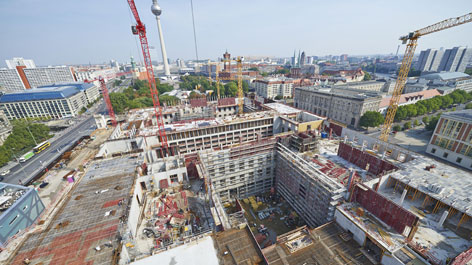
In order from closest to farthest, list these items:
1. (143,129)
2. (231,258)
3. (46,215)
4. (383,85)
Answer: (231,258)
(46,215)
(143,129)
(383,85)

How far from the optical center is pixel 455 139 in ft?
227

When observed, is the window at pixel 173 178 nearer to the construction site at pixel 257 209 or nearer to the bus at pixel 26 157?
the construction site at pixel 257 209

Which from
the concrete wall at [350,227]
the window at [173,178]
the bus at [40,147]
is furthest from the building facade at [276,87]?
the bus at [40,147]

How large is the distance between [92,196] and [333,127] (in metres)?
79.5

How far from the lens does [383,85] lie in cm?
17000

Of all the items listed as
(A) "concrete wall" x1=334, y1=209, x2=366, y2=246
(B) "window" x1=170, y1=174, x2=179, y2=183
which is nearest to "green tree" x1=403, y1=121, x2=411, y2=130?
(A) "concrete wall" x1=334, y1=209, x2=366, y2=246

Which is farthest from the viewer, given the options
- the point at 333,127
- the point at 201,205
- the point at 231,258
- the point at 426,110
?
the point at 426,110

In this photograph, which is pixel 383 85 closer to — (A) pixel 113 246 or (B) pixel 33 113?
(A) pixel 113 246

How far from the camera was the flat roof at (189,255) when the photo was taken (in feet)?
80.9

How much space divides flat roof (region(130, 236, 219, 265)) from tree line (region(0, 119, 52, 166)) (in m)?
97.5

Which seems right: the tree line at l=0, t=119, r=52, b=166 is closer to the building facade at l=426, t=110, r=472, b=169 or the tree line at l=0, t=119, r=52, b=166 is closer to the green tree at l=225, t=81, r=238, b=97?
the green tree at l=225, t=81, r=238, b=97

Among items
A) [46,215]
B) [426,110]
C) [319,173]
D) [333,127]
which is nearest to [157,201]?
[46,215]

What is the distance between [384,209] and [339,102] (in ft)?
318

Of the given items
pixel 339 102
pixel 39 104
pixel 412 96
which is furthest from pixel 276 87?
pixel 39 104
